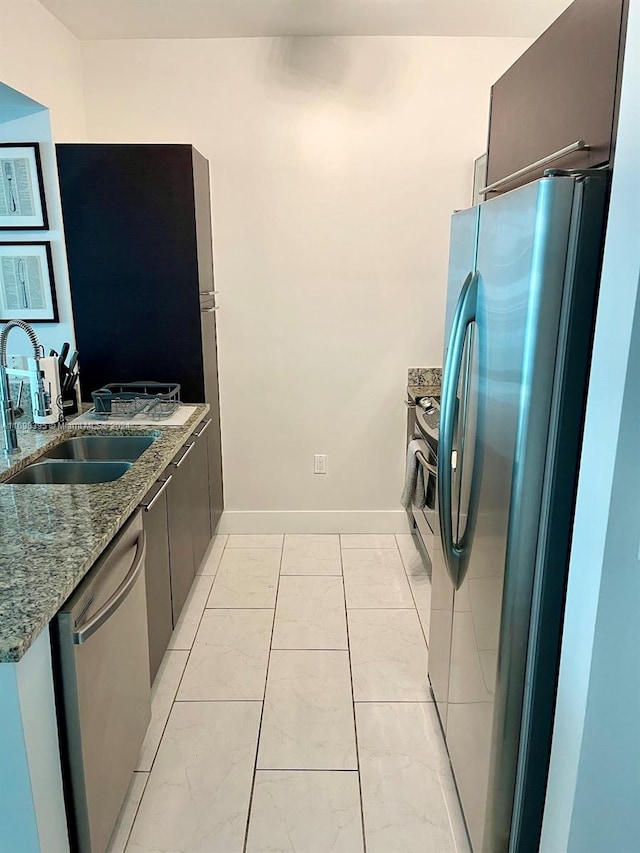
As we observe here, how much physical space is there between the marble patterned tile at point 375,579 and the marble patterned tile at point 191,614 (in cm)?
71

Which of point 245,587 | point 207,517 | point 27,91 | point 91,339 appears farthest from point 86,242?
point 245,587

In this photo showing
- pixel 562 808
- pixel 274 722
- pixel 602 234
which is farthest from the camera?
pixel 274 722

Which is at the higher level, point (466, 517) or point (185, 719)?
point (466, 517)

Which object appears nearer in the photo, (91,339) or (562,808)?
(562,808)

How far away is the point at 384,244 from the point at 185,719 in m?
2.53

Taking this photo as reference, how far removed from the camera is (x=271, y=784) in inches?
75.4

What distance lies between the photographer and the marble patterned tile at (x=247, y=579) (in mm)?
2986

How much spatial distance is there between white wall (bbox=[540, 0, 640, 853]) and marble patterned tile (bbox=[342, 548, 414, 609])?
167cm

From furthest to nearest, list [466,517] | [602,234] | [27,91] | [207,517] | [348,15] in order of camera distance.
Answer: [207,517] → [348,15] → [27,91] → [466,517] → [602,234]

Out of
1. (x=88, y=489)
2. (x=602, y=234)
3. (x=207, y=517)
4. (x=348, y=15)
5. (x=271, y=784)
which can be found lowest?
(x=271, y=784)

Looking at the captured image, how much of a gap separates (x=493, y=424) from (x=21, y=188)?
2.59 m

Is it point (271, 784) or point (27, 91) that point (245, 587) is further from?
point (27, 91)

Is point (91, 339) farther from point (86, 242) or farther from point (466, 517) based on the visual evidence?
point (466, 517)

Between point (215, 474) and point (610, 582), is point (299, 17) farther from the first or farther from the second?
point (610, 582)
